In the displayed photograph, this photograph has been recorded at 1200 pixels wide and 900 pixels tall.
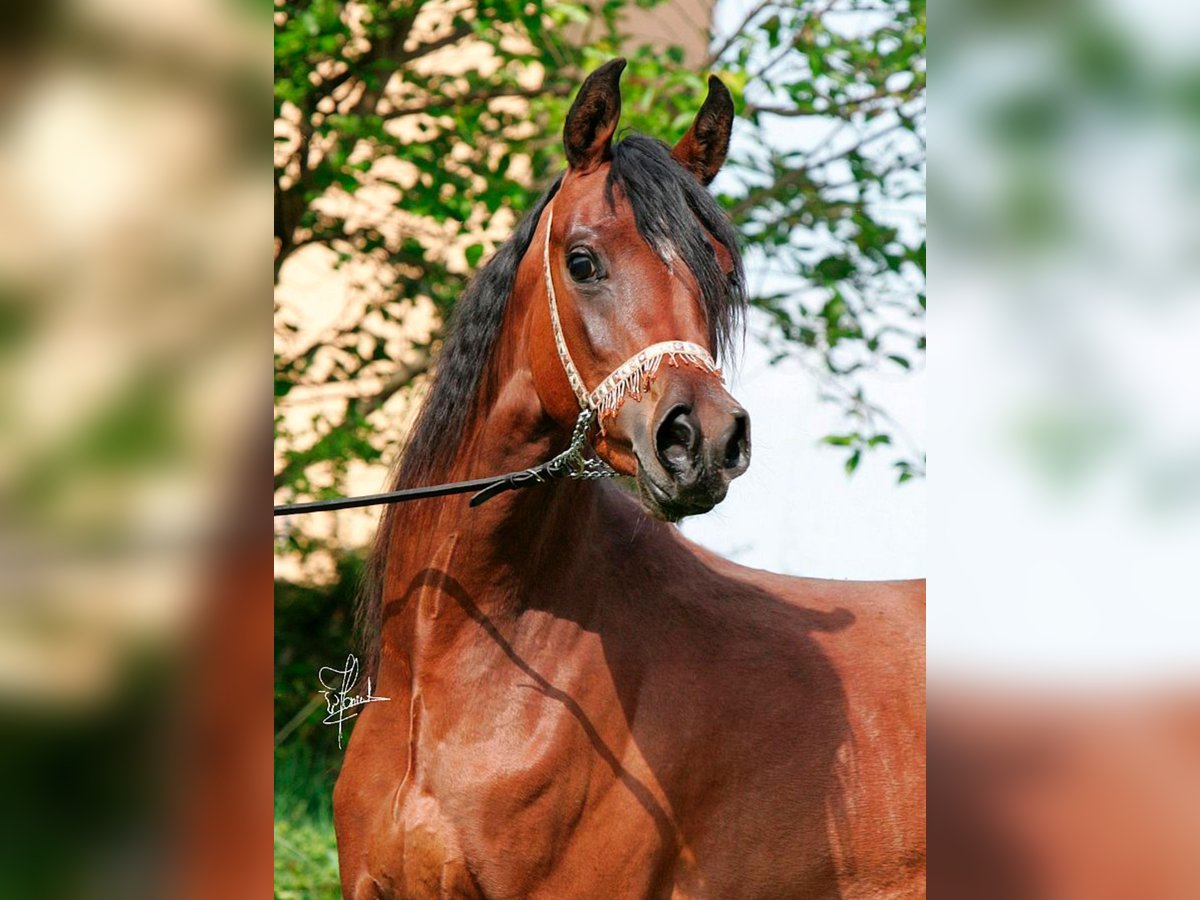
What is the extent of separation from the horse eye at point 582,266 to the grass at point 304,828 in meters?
2.93

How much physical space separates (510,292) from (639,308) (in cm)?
48

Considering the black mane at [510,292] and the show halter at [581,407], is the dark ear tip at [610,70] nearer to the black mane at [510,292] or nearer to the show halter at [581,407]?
the black mane at [510,292]

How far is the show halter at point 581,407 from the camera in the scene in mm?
2412

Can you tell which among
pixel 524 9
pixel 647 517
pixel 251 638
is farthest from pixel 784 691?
pixel 524 9

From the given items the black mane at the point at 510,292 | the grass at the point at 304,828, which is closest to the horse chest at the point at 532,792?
the black mane at the point at 510,292

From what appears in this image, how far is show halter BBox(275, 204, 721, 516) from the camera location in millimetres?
2412

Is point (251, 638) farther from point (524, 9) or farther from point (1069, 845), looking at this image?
point (524, 9)

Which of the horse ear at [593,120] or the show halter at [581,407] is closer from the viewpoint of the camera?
the show halter at [581,407]

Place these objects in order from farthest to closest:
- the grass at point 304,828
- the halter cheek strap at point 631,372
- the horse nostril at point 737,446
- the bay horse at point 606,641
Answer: the grass at point 304,828
the bay horse at point 606,641
the halter cheek strap at point 631,372
the horse nostril at point 737,446

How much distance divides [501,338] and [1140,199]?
2.08 m

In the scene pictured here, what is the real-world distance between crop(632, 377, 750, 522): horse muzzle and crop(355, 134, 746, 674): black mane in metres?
0.27

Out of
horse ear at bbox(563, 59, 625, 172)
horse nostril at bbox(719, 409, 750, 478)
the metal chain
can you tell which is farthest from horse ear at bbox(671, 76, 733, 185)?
horse nostril at bbox(719, 409, 750, 478)

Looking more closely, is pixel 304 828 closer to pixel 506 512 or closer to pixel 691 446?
pixel 506 512

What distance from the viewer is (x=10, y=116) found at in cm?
67
